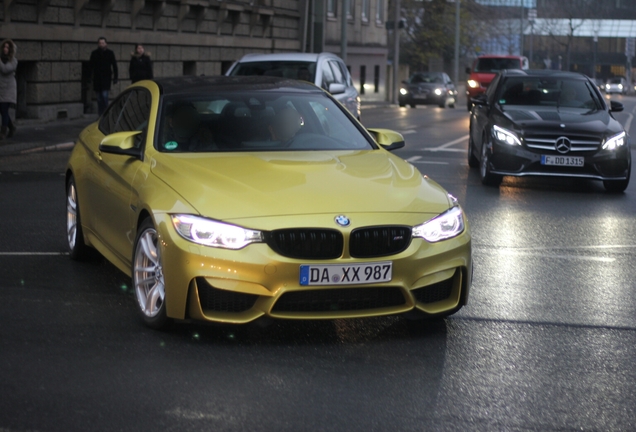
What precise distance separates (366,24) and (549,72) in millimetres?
45337

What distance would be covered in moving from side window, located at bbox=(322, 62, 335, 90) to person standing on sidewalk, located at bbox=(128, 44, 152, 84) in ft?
22.8

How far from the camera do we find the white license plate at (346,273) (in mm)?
5812

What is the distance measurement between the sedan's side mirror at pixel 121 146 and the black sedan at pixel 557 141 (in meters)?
7.99

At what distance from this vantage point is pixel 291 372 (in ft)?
17.9

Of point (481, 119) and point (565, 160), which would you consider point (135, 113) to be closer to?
point (565, 160)

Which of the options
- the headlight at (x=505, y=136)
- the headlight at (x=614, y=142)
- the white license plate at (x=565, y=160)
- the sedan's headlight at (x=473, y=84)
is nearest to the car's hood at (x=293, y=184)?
the white license plate at (x=565, y=160)

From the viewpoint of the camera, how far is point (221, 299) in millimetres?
5891

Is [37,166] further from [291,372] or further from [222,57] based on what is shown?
[222,57]

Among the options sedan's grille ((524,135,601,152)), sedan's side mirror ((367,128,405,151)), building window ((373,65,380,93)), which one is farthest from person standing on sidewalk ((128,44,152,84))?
building window ((373,65,380,93))

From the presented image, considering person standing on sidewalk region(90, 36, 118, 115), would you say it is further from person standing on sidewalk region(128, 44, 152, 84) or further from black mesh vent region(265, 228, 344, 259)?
black mesh vent region(265, 228, 344, 259)

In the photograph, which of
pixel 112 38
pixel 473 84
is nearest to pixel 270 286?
pixel 112 38

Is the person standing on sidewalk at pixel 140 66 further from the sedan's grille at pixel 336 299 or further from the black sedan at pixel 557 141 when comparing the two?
the sedan's grille at pixel 336 299

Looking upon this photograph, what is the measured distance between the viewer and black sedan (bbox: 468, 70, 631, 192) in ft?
46.5

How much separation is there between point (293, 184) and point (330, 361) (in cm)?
108
